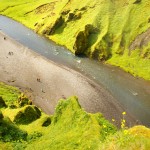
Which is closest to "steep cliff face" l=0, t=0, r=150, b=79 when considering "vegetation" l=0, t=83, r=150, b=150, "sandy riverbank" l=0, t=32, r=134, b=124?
"sandy riverbank" l=0, t=32, r=134, b=124

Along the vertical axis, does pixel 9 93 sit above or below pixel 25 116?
below

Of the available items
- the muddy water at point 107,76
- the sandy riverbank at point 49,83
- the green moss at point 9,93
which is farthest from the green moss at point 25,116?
the muddy water at point 107,76

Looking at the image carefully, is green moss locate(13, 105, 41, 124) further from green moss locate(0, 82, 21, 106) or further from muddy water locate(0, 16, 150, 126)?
muddy water locate(0, 16, 150, 126)

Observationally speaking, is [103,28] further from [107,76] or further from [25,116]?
[25,116]

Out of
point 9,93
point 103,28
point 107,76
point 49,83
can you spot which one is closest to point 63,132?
point 9,93

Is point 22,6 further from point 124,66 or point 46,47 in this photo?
point 124,66
